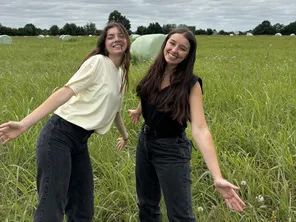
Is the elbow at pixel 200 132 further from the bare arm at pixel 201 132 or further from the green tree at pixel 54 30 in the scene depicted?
the green tree at pixel 54 30

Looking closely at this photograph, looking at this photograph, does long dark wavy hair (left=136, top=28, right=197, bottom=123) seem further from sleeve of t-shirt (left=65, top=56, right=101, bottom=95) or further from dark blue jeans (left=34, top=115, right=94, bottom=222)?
dark blue jeans (left=34, top=115, right=94, bottom=222)

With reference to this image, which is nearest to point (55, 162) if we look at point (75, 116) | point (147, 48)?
point (75, 116)

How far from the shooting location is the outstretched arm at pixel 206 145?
5.46 feet

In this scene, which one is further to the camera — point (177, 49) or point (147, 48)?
point (147, 48)

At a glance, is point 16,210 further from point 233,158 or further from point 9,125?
point 233,158

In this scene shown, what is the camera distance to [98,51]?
2143 mm

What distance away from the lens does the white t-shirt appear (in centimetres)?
198

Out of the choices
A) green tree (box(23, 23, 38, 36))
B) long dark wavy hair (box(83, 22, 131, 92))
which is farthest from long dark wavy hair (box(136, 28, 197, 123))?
green tree (box(23, 23, 38, 36))

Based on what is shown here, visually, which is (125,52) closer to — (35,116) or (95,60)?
(95,60)

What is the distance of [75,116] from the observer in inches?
78.5

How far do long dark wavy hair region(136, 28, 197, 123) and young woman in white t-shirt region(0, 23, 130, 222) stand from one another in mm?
176

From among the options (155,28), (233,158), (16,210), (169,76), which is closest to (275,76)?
(233,158)

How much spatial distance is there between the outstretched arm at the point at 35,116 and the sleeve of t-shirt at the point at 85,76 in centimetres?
3

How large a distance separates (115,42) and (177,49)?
1.17ft
